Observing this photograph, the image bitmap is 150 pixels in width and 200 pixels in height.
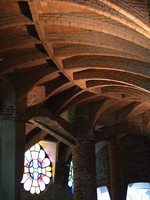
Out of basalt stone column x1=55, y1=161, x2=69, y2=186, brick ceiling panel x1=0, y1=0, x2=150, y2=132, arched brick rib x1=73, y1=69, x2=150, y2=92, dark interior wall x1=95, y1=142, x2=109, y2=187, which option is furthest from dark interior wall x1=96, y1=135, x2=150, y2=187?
arched brick rib x1=73, y1=69, x2=150, y2=92

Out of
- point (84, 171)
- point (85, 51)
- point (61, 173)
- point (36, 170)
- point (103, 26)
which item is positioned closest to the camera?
point (103, 26)

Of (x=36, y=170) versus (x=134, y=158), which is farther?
(x=134, y=158)

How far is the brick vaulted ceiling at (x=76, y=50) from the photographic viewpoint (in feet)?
27.4

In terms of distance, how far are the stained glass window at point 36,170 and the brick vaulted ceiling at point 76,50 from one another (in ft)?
18.0

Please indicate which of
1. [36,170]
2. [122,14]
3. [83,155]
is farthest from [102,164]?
[122,14]

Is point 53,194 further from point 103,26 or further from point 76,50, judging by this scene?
point 103,26

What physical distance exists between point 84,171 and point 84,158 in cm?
58

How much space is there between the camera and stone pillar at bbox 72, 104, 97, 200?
1546 centimetres

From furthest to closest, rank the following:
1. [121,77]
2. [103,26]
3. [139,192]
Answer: [121,77], [139,192], [103,26]

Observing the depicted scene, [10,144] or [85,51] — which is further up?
[85,51]

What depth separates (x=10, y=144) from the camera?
11.7 metres

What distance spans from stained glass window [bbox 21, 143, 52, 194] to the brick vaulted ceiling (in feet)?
18.0

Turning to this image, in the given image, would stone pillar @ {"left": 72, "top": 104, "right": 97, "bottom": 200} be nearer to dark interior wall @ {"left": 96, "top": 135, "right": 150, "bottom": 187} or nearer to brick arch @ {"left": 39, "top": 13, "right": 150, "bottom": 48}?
dark interior wall @ {"left": 96, "top": 135, "right": 150, "bottom": 187}

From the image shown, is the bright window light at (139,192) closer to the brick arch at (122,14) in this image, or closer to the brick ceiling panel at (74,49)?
the brick ceiling panel at (74,49)
